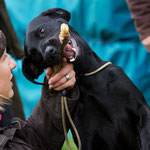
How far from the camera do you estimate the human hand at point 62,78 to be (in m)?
1.68

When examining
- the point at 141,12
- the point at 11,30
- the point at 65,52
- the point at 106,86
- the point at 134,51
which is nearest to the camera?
the point at 141,12

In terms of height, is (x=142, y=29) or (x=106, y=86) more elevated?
(x=142, y=29)

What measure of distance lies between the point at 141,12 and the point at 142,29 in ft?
0.29

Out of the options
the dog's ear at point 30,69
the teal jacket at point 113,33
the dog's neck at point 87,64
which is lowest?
the teal jacket at point 113,33

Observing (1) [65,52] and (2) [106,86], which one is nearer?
(1) [65,52]

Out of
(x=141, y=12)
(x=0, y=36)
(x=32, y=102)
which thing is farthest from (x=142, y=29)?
(x=32, y=102)

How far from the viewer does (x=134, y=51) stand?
335 cm

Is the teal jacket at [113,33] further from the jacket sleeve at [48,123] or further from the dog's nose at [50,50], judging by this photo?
the dog's nose at [50,50]

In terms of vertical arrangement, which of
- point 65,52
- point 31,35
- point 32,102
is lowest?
point 32,102

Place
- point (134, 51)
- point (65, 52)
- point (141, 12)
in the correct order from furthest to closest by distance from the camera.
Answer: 1. point (134, 51)
2. point (65, 52)
3. point (141, 12)

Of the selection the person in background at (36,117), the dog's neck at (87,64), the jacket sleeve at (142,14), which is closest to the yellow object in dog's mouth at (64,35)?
the person in background at (36,117)

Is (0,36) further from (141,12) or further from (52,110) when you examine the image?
(141,12)

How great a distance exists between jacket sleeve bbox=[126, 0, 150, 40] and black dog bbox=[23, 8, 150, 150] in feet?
1.24

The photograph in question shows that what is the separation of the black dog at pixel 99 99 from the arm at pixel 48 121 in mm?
111
